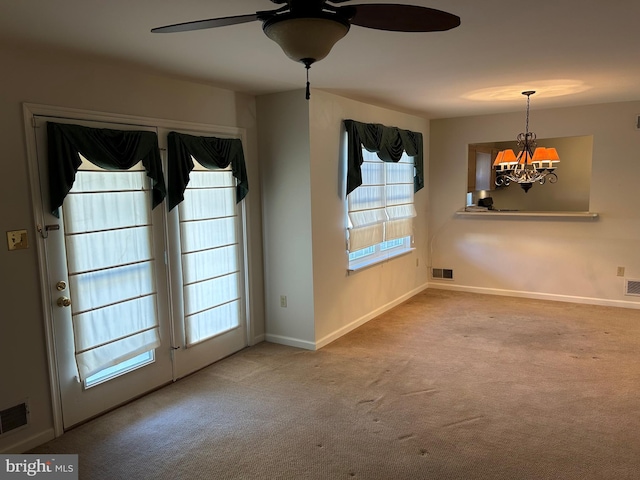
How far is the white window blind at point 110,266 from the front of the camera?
295 cm

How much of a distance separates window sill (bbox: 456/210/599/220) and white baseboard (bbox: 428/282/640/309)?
995mm

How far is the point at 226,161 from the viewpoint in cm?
392

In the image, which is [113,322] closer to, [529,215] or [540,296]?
[529,215]

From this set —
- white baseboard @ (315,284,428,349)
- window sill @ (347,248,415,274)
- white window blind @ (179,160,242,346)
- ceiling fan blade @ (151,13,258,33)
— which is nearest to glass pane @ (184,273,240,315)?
white window blind @ (179,160,242,346)

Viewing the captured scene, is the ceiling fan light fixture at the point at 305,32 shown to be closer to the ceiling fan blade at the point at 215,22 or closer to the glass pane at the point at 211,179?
the ceiling fan blade at the point at 215,22

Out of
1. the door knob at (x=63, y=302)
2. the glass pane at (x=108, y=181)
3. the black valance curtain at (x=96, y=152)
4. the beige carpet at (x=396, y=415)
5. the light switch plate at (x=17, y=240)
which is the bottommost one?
the beige carpet at (x=396, y=415)

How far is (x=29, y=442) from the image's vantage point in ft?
9.05

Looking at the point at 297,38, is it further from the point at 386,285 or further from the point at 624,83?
the point at 386,285

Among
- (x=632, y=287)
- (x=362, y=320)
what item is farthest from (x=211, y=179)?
(x=632, y=287)

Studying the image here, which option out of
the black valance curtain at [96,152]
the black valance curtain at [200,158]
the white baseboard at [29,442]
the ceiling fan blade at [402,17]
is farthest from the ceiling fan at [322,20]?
the white baseboard at [29,442]

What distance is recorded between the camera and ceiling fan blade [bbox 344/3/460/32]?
1.56 metres

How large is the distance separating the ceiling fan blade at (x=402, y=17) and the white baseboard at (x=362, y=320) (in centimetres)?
315

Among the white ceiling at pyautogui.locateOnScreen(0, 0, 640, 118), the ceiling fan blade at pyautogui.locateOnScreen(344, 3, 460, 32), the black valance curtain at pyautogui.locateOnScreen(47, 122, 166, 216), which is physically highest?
the white ceiling at pyautogui.locateOnScreen(0, 0, 640, 118)

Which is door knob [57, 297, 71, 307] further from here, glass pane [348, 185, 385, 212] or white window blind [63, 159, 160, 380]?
glass pane [348, 185, 385, 212]
